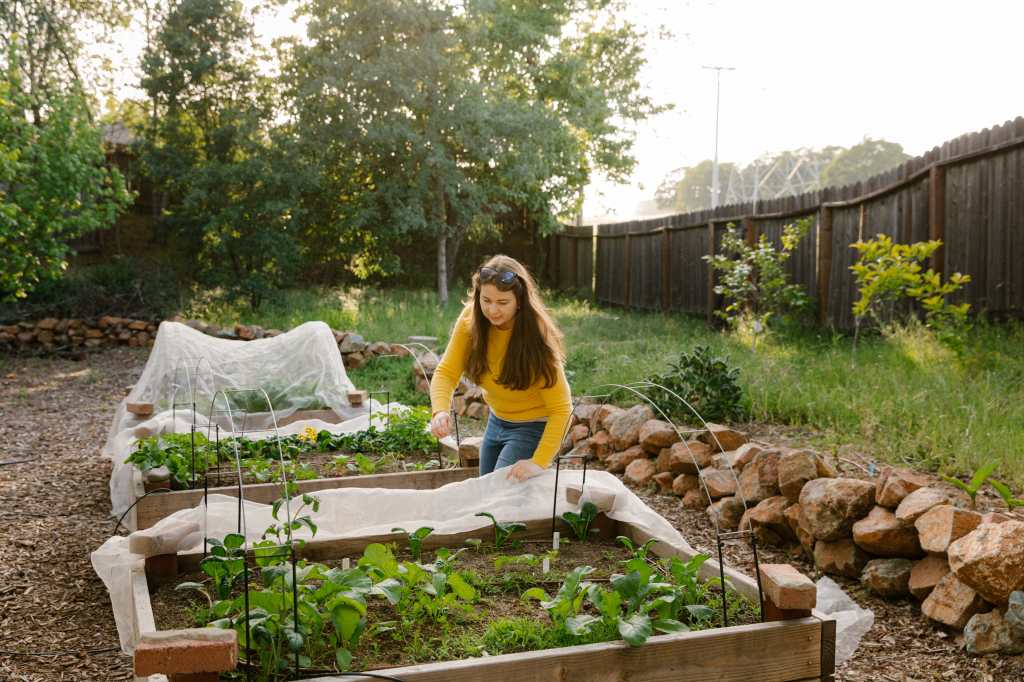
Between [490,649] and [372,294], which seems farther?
[372,294]

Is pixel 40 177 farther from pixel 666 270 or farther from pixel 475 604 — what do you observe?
pixel 475 604

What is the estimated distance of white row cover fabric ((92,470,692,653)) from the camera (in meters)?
3.00

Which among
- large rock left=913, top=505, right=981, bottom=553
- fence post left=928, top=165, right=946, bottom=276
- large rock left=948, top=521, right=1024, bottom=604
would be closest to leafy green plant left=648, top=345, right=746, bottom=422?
large rock left=913, top=505, right=981, bottom=553

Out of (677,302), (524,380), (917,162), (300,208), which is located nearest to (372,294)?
(300,208)

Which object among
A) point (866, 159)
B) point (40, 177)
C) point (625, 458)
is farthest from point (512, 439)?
point (866, 159)

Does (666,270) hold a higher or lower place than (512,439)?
higher

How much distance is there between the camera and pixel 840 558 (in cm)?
333

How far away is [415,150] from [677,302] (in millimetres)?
5147

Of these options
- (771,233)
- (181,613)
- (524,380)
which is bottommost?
(181,613)

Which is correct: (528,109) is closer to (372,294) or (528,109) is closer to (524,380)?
(372,294)

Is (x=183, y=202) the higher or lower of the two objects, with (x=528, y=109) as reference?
lower

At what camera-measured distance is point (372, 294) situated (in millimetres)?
15883

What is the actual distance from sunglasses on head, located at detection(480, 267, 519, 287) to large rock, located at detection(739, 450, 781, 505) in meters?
1.43

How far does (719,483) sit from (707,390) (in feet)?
3.87
